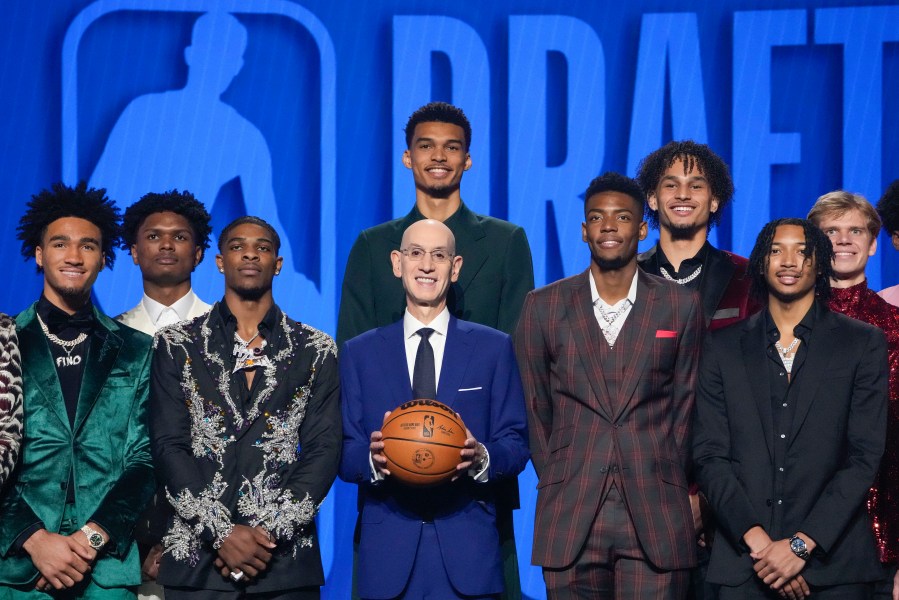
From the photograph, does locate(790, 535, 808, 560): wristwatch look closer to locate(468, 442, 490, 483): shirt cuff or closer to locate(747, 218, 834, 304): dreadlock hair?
locate(747, 218, 834, 304): dreadlock hair

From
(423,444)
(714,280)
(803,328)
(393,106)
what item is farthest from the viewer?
(393,106)

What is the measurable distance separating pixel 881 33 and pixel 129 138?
4.33 meters

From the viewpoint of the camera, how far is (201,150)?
7.42m

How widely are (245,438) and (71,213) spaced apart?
3.87ft

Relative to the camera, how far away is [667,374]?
448 centimetres

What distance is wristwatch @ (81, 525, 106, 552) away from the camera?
4.39 m

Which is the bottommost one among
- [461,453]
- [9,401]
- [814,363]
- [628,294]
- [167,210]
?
[461,453]

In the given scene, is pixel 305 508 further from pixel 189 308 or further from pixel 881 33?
pixel 881 33

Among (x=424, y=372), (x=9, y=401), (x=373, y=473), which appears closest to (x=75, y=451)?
(x=9, y=401)

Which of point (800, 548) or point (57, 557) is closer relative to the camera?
point (800, 548)

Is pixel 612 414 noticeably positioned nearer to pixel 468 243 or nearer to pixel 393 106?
pixel 468 243

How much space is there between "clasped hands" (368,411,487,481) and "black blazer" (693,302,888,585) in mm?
779

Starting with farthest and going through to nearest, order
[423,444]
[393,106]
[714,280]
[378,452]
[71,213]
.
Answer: [393,106], [714,280], [71,213], [378,452], [423,444]

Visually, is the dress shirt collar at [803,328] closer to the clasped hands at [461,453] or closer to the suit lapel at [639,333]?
the suit lapel at [639,333]
